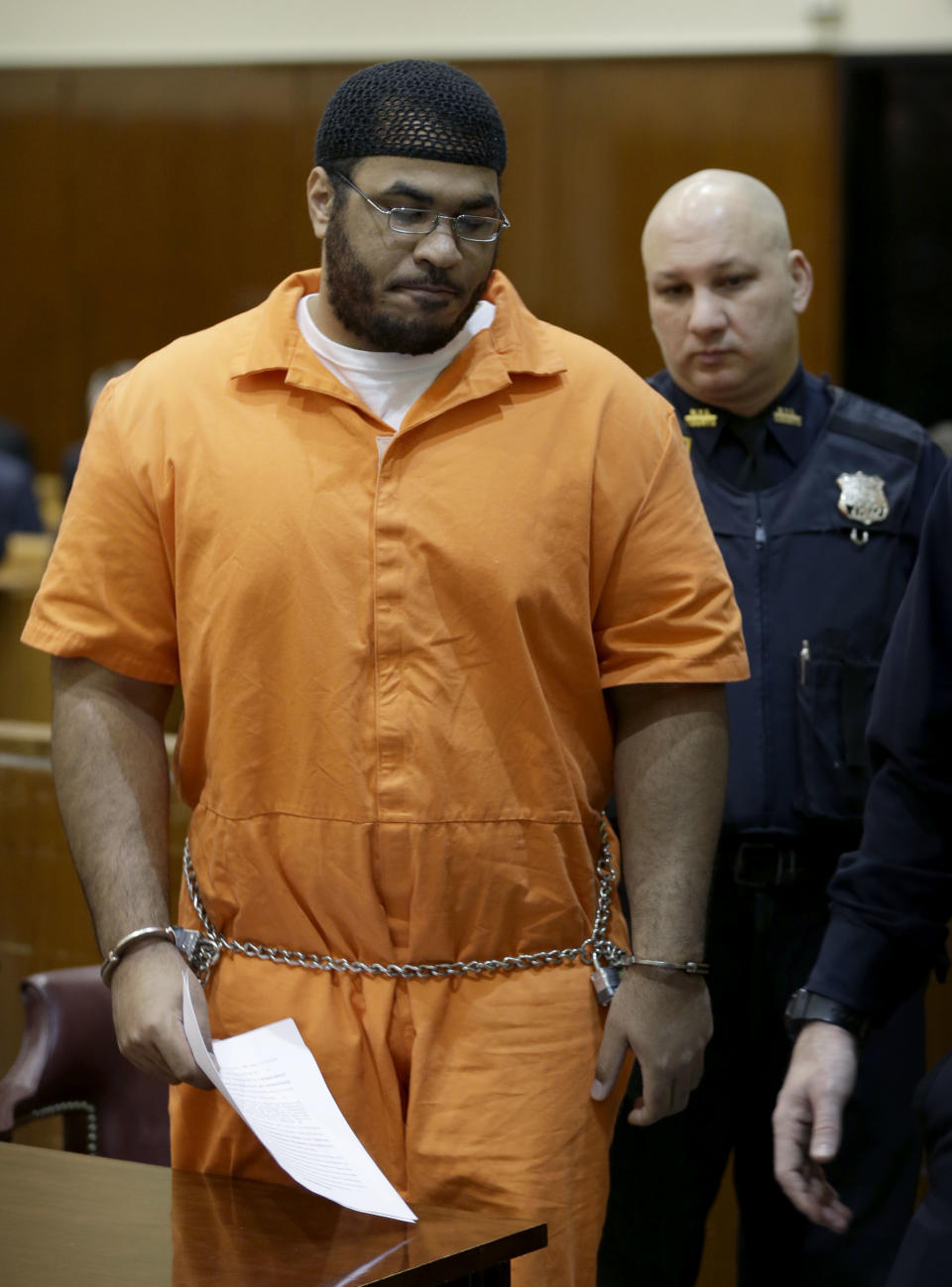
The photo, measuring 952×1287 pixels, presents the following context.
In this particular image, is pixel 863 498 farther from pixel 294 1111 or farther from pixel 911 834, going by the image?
pixel 294 1111

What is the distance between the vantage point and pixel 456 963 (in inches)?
67.6

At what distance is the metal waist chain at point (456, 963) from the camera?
171cm

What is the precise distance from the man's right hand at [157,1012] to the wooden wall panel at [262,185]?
6238mm

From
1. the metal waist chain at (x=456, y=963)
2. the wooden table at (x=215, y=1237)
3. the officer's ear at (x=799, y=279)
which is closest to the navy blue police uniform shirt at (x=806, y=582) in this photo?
the officer's ear at (x=799, y=279)

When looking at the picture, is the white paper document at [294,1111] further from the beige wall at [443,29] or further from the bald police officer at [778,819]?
the beige wall at [443,29]

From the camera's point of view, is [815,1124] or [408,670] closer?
[815,1124]

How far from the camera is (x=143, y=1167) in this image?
5.16 feet

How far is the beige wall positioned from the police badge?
234 inches

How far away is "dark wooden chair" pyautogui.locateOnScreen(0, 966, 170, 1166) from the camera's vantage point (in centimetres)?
235

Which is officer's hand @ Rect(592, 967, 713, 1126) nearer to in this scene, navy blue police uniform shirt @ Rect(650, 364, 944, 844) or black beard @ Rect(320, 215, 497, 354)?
navy blue police uniform shirt @ Rect(650, 364, 944, 844)

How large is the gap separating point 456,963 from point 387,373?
0.61m

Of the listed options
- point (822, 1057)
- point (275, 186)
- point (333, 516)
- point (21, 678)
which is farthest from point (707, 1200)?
point (275, 186)

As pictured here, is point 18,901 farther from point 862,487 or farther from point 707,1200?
point 862,487

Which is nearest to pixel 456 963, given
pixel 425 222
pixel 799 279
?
pixel 425 222
